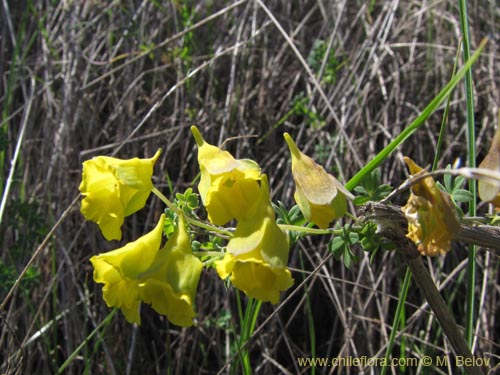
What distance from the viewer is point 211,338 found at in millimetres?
1796

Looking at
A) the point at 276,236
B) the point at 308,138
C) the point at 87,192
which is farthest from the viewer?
the point at 308,138

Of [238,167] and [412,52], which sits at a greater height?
[238,167]

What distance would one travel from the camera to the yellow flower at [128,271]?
0.64 m

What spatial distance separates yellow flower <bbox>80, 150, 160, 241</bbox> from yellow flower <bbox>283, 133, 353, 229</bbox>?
0.62 feet

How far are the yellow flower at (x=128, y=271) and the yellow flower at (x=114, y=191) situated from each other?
0.04 m

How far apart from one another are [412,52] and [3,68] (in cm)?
154

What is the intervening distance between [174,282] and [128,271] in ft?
0.18

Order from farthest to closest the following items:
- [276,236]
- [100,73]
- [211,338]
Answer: [100,73]
[211,338]
[276,236]

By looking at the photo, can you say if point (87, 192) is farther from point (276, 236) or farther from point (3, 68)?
point (3, 68)

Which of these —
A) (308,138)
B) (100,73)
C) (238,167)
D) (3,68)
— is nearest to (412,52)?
(308,138)

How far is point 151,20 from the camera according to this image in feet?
7.33

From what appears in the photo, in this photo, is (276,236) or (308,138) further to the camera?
(308,138)

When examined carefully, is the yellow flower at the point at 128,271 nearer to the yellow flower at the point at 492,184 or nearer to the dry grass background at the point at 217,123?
the yellow flower at the point at 492,184

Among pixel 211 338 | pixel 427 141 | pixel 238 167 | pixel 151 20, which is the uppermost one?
pixel 238 167
